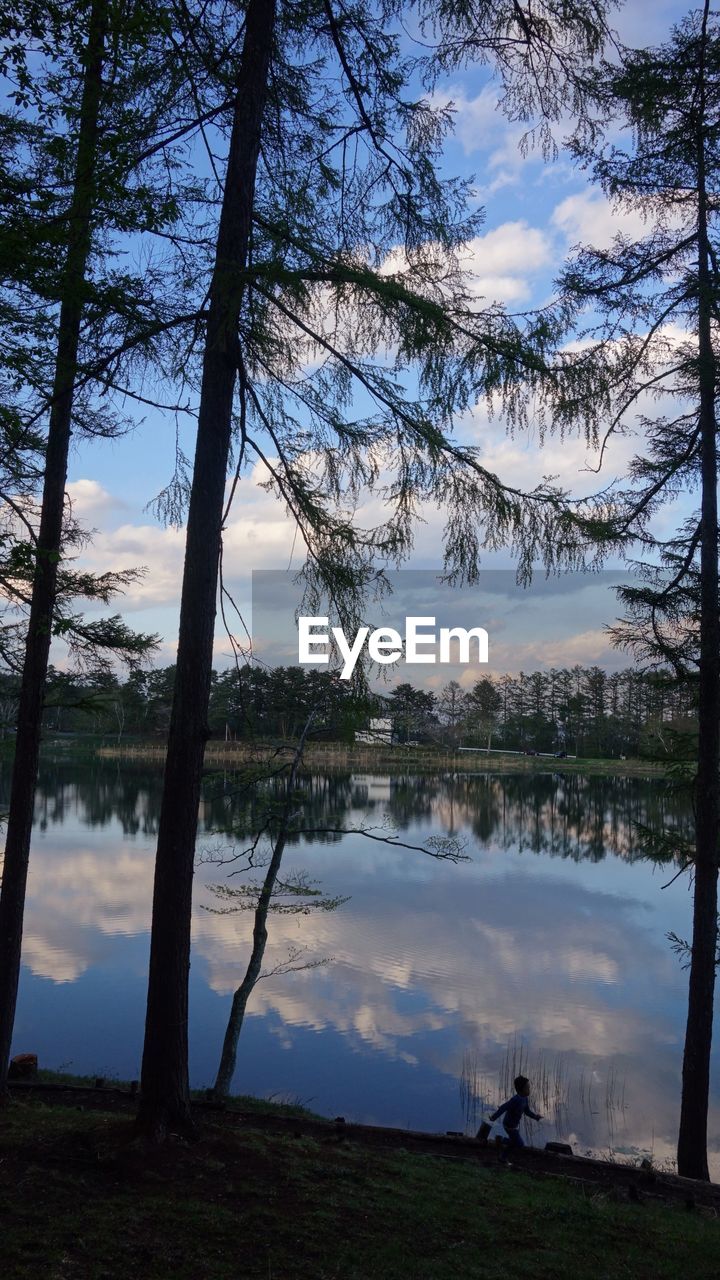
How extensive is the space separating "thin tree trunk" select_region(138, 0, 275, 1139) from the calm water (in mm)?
4877

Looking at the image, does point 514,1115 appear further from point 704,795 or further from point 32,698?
point 32,698

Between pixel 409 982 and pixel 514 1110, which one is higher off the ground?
pixel 514 1110

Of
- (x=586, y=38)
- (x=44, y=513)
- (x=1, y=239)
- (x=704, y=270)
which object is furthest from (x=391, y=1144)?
(x=704, y=270)

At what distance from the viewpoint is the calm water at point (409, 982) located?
42.9 feet

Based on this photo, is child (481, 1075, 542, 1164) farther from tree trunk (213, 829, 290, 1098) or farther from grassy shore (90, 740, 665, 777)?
grassy shore (90, 740, 665, 777)

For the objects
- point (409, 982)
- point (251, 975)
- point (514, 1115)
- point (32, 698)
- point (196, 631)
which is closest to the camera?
point (196, 631)

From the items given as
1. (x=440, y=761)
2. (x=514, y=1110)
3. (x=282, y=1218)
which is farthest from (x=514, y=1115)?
(x=440, y=761)

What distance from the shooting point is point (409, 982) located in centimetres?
1855

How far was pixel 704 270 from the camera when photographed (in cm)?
1047

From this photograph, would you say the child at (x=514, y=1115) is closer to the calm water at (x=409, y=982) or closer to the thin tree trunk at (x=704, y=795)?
the thin tree trunk at (x=704, y=795)

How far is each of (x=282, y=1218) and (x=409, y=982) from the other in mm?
14346

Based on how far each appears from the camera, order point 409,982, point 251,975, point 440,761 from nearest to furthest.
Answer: point 251,975
point 409,982
point 440,761

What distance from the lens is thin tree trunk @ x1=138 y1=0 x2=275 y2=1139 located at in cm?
568

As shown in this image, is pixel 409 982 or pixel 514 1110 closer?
pixel 514 1110
